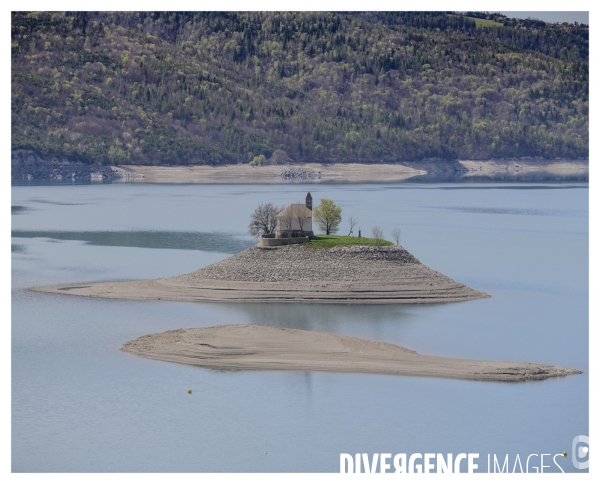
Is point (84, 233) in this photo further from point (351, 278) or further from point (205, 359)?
point (205, 359)

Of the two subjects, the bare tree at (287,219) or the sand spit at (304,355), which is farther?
the bare tree at (287,219)

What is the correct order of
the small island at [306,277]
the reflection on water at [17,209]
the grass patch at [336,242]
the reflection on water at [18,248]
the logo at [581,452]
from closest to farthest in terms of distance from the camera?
the logo at [581,452]
the small island at [306,277]
the grass patch at [336,242]
the reflection on water at [18,248]
the reflection on water at [17,209]

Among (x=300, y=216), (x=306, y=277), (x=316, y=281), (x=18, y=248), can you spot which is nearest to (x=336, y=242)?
(x=300, y=216)

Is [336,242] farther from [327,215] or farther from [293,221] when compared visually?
[327,215]

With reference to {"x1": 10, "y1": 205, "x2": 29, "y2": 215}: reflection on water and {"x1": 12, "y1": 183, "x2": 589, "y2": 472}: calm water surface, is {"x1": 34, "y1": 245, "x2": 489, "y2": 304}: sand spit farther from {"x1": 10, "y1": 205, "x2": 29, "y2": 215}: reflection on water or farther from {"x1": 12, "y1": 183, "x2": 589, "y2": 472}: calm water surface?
{"x1": 10, "y1": 205, "x2": 29, "y2": 215}: reflection on water

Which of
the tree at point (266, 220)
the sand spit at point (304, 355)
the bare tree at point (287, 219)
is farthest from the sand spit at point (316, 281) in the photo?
the sand spit at point (304, 355)

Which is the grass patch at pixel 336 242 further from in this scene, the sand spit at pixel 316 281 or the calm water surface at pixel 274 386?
the calm water surface at pixel 274 386
